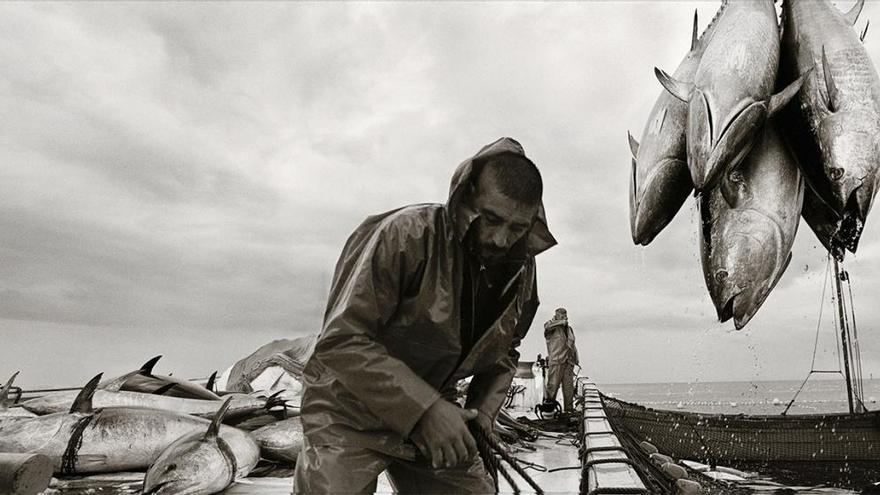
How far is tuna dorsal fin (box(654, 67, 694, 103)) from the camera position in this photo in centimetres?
386

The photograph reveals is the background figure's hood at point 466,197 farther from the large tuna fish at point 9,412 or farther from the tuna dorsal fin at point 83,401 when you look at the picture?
the large tuna fish at point 9,412

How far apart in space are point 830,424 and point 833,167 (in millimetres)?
8469

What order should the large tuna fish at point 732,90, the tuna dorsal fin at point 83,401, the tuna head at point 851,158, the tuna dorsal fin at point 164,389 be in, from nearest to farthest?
1. the tuna head at point 851,158
2. the large tuna fish at point 732,90
3. the tuna dorsal fin at point 83,401
4. the tuna dorsal fin at point 164,389

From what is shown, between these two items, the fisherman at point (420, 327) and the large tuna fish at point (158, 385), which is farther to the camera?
the large tuna fish at point (158, 385)

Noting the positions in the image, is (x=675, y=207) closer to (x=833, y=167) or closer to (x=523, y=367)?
(x=833, y=167)

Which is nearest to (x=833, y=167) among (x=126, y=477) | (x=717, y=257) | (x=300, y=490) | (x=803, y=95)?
(x=803, y=95)

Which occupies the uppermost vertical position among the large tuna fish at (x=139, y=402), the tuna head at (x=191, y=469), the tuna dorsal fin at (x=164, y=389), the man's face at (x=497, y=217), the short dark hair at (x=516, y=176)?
the short dark hair at (x=516, y=176)

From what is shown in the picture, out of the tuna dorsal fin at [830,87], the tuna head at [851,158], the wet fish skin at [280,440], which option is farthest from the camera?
the wet fish skin at [280,440]

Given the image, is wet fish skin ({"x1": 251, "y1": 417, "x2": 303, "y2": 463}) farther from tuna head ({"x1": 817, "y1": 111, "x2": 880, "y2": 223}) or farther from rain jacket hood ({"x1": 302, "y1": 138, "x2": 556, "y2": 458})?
tuna head ({"x1": 817, "y1": 111, "x2": 880, "y2": 223})

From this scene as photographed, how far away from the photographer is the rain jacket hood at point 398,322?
6.14ft

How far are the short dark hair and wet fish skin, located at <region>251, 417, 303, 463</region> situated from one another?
4.53m

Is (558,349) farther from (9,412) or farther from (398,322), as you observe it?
(398,322)

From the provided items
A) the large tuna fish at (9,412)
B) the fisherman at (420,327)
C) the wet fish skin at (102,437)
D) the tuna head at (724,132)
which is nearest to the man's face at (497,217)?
the fisherman at (420,327)

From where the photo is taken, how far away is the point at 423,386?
1865mm
